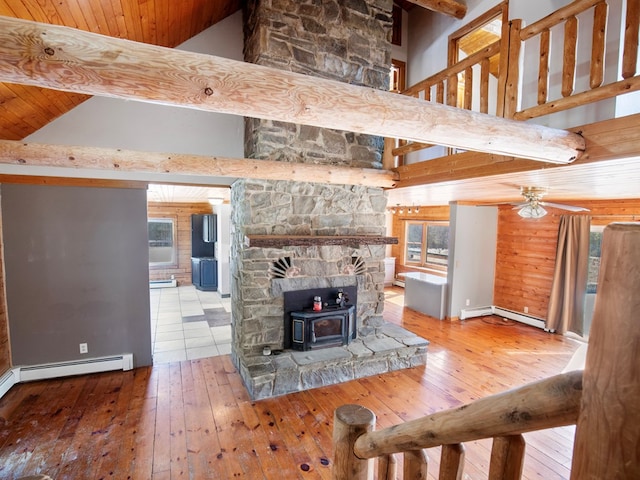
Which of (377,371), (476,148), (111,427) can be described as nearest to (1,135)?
(111,427)

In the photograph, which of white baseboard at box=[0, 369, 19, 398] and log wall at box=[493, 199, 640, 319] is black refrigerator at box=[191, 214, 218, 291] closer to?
white baseboard at box=[0, 369, 19, 398]

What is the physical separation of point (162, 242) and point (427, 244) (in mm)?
7578

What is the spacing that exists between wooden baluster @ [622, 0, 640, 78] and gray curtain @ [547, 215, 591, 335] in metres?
4.23

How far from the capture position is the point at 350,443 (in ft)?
3.98

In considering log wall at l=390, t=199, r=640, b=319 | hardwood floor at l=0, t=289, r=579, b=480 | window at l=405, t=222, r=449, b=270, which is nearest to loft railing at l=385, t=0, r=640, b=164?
hardwood floor at l=0, t=289, r=579, b=480

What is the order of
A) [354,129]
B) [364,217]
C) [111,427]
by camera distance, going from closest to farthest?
[354,129] → [111,427] → [364,217]

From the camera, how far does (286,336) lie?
12.8 feet

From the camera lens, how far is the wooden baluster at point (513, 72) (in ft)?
8.20

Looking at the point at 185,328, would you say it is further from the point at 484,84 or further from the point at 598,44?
the point at 598,44

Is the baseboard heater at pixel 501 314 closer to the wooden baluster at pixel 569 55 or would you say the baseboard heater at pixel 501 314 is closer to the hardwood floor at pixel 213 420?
the hardwood floor at pixel 213 420

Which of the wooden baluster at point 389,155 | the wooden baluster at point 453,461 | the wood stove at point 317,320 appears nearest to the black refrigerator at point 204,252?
the wood stove at point 317,320

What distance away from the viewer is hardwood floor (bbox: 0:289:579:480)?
8.23 ft

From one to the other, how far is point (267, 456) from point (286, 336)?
141 centimetres

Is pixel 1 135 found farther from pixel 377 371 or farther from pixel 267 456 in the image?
pixel 377 371
